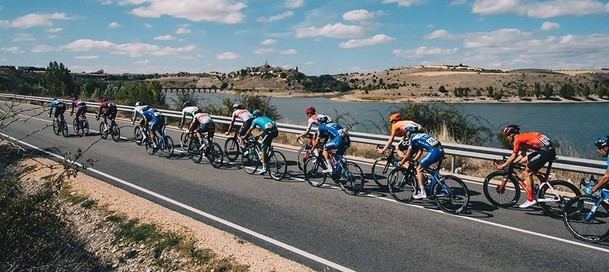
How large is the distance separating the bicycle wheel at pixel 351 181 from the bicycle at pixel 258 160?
1.90 metres

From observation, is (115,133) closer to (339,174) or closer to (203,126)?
(203,126)

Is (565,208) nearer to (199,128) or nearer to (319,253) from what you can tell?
(319,253)

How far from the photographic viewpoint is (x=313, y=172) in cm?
1234

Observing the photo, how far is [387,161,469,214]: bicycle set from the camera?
9.59 metres

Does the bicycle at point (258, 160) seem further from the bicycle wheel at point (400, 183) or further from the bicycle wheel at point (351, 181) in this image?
the bicycle wheel at point (400, 183)

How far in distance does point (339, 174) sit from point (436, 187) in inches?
103

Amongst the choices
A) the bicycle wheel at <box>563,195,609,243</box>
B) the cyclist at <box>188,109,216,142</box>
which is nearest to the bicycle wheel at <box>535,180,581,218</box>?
the bicycle wheel at <box>563,195,609,243</box>

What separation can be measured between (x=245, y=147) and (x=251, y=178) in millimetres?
1696

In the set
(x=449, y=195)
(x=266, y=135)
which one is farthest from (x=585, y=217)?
(x=266, y=135)

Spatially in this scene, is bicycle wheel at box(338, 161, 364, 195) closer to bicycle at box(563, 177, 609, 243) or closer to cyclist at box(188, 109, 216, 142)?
bicycle at box(563, 177, 609, 243)

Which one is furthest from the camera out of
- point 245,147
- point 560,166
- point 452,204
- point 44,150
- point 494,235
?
point 44,150

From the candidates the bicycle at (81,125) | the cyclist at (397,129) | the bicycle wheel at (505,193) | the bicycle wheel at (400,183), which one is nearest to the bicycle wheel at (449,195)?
the bicycle wheel at (505,193)

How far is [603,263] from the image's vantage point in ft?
22.3

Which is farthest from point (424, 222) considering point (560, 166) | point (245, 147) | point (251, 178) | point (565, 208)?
point (245, 147)
